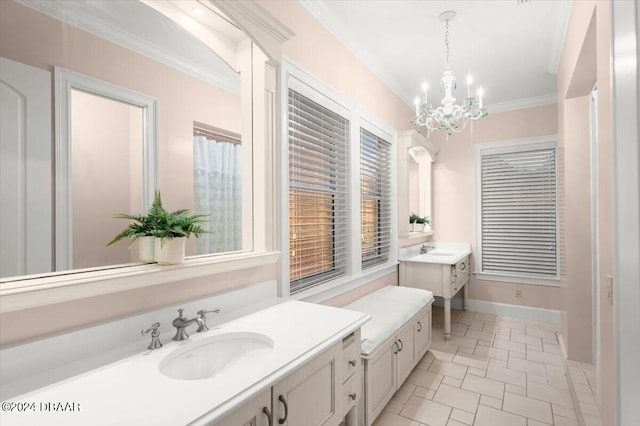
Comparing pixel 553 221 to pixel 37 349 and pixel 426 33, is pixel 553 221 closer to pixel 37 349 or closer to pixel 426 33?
pixel 426 33

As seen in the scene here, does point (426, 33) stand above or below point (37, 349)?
above

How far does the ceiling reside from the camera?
8.02 ft

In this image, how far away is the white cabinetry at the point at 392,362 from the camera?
202 centimetres

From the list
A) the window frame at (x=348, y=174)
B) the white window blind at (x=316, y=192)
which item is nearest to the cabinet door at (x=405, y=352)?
the window frame at (x=348, y=174)

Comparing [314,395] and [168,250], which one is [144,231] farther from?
[314,395]

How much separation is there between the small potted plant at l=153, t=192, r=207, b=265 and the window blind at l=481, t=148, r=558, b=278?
442cm

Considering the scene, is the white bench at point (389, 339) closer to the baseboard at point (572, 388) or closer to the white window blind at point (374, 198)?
the white window blind at point (374, 198)

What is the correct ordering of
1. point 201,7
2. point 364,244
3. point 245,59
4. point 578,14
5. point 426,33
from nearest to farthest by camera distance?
1. point 201,7
2. point 245,59
3. point 578,14
4. point 426,33
5. point 364,244

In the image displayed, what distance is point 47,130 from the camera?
1061 mm

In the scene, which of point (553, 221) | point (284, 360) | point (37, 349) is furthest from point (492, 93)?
point (37, 349)

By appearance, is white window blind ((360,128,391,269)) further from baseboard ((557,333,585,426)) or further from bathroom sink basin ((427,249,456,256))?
baseboard ((557,333,585,426))

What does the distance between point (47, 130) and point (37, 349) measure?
71cm

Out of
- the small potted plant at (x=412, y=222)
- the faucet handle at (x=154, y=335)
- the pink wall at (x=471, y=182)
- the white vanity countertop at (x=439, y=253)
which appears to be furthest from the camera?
the small potted plant at (x=412, y=222)

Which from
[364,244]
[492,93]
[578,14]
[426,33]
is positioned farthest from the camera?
[492,93]
